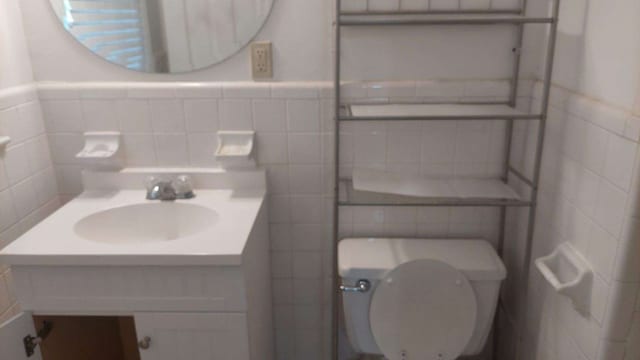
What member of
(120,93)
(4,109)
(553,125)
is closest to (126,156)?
(120,93)

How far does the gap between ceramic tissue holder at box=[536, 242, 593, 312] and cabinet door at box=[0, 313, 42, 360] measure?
1283 mm

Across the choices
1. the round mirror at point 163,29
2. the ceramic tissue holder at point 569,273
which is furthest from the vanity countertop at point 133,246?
the ceramic tissue holder at point 569,273

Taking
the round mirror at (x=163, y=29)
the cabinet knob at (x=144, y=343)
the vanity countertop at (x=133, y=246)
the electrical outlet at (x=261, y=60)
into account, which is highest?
the round mirror at (x=163, y=29)

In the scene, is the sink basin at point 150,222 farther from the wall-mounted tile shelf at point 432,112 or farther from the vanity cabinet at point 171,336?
the wall-mounted tile shelf at point 432,112

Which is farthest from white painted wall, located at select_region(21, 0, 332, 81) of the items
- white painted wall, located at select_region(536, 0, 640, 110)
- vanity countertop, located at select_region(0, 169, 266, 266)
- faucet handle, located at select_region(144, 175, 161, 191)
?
white painted wall, located at select_region(536, 0, 640, 110)

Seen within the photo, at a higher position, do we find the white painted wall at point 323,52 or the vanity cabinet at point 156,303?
the white painted wall at point 323,52

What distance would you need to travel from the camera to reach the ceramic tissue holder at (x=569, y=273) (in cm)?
116

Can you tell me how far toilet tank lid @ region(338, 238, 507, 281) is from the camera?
59.1 inches

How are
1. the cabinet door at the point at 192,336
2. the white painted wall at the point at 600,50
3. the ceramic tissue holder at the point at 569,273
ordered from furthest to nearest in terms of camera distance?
the cabinet door at the point at 192,336 < the ceramic tissue holder at the point at 569,273 < the white painted wall at the point at 600,50

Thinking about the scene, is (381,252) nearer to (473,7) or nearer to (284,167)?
(284,167)

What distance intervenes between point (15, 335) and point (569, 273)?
136cm

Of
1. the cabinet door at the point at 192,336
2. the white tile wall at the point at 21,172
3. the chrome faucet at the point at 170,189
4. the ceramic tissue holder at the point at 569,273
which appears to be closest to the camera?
the ceramic tissue holder at the point at 569,273

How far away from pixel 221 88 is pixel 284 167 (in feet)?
1.04

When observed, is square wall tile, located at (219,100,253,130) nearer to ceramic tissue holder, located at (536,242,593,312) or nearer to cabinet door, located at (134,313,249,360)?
cabinet door, located at (134,313,249,360)
